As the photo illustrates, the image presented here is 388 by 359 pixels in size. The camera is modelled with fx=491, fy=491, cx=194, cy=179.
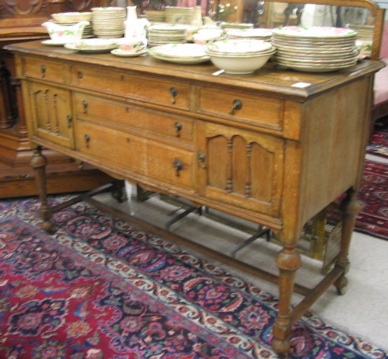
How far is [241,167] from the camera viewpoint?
5.88 ft

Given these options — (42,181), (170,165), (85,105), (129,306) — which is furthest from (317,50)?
(42,181)

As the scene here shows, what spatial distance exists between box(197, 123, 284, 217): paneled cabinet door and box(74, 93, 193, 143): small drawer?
10 centimetres

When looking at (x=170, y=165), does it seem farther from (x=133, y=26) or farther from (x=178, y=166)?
(x=133, y=26)

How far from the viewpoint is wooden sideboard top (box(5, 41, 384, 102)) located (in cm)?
156

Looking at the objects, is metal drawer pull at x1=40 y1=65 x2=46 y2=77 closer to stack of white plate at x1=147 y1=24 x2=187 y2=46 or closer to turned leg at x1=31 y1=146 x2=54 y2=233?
turned leg at x1=31 y1=146 x2=54 y2=233

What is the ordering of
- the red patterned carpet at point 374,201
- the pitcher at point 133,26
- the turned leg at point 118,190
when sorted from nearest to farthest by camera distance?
the pitcher at point 133,26, the red patterned carpet at point 374,201, the turned leg at point 118,190

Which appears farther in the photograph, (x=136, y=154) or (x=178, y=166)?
(x=136, y=154)

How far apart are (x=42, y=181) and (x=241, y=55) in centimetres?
160

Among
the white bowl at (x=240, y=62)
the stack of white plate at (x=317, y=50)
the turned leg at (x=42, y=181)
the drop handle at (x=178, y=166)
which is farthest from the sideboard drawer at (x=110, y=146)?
the stack of white plate at (x=317, y=50)

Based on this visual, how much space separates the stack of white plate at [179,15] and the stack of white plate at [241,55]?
79 cm

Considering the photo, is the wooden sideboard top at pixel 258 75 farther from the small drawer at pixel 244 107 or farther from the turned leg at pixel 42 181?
the turned leg at pixel 42 181

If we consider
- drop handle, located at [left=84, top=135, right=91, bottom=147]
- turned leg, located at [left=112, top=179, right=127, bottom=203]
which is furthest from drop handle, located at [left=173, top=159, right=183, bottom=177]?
turned leg, located at [left=112, top=179, right=127, bottom=203]

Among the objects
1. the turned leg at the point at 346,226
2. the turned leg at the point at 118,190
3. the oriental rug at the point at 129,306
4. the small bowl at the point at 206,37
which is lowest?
the oriental rug at the point at 129,306

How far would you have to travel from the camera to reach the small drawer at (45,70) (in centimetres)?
236
